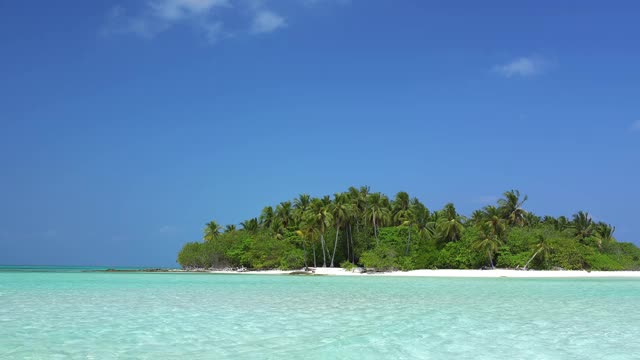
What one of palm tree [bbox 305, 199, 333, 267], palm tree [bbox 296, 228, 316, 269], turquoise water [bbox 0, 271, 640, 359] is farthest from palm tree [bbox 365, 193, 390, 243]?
turquoise water [bbox 0, 271, 640, 359]

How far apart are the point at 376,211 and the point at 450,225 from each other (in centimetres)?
1055

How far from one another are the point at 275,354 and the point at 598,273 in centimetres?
7071

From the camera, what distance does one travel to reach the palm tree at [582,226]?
82.3 m

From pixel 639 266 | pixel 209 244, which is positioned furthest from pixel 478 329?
pixel 209 244

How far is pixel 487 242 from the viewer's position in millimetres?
72188

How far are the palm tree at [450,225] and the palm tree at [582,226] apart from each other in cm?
1923

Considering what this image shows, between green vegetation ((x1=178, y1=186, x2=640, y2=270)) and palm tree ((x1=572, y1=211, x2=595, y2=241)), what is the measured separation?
0.14 metres

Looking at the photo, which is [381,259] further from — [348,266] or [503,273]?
[503,273]

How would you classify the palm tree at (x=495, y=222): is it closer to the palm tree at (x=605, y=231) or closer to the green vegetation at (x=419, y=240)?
the green vegetation at (x=419, y=240)

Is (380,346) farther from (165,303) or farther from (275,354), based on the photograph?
(165,303)

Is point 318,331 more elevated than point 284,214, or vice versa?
point 284,214

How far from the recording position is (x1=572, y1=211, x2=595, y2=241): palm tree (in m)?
82.3

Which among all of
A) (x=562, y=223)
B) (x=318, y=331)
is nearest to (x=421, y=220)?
(x=562, y=223)

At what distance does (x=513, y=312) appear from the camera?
72.0 feet
